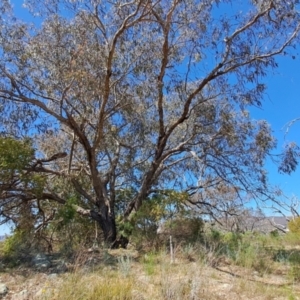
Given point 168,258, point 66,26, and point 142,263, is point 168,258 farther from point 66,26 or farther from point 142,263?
point 66,26

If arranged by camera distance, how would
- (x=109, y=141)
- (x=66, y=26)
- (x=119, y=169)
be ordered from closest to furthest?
1. (x=66, y=26)
2. (x=109, y=141)
3. (x=119, y=169)

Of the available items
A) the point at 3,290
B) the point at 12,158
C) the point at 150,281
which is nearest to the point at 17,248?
the point at 12,158

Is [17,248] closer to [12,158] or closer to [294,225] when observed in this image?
[12,158]

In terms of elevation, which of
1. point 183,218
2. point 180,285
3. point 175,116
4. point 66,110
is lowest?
point 180,285

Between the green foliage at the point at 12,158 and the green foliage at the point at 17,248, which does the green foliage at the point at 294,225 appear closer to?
the green foliage at the point at 17,248

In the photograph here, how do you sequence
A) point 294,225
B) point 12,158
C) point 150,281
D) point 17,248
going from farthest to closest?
point 294,225 → point 17,248 → point 12,158 → point 150,281

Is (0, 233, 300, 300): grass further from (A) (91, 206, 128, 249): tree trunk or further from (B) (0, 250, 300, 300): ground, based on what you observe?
(A) (91, 206, 128, 249): tree trunk

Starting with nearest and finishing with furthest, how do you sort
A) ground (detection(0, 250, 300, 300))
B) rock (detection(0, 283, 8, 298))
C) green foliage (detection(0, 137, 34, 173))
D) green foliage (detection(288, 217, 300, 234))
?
1. ground (detection(0, 250, 300, 300))
2. rock (detection(0, 283, 8, 298))
3. green foliage (detection(0, 137, 34, 173))
4. green foliage (detection(288, 217, 300, 234))

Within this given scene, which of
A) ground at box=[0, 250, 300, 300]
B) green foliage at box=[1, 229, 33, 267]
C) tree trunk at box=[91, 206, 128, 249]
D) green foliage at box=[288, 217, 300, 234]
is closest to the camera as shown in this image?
ground at box=[0, 250, 300, 300]

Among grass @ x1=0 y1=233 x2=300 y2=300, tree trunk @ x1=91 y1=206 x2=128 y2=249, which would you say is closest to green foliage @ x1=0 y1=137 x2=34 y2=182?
grass @ x1=0 y1=233 x2=300 y2=300

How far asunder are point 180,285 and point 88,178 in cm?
765

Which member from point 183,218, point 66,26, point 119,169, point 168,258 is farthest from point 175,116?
point 168,258

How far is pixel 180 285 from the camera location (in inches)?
188

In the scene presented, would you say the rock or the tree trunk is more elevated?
the tree trunk
